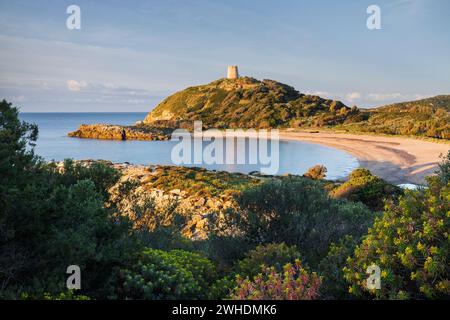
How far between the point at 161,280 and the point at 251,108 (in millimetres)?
90857

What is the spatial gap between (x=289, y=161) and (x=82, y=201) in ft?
102

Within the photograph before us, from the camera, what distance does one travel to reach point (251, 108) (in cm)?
9469

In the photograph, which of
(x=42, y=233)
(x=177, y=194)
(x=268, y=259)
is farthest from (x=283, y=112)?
(x=42, y=233)

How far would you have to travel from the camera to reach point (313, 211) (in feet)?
26.6

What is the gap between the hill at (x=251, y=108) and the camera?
80.1 metres

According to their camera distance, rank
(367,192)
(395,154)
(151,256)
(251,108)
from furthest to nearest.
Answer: (251,108)
(395,154)
(367,192)
(151,256)

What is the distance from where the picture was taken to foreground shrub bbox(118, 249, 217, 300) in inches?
197

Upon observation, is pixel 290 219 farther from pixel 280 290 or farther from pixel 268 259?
pixel 280 290

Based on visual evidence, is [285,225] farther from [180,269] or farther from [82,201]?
[82,201]

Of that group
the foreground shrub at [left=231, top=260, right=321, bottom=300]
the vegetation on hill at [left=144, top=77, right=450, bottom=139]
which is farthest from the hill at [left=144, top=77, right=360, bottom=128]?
the foreground shrub at [left=231, top=260, right=321, bottom=300]

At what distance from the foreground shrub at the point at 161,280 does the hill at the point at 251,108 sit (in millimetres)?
69713

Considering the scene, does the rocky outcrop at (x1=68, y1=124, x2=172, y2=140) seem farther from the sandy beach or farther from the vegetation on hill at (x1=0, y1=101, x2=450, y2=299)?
the vegetation on hill at (x1=0, y1=101, x2=450, y2=299)
